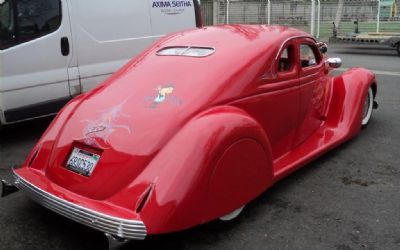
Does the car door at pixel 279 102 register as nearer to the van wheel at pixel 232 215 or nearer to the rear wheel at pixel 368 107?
the van wheel at pixel 232 215

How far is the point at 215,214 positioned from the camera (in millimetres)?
3383

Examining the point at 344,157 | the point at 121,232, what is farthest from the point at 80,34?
the point at 121,232

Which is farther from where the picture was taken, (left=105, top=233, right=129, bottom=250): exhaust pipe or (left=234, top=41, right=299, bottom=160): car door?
(left=234, top=41, right=299, bottom=160): car door

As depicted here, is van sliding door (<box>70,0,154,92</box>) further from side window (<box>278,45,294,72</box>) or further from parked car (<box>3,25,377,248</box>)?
side window (<box>278,45,294,72</box>)

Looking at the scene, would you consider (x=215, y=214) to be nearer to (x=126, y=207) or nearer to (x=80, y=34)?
(x=126, y=207)

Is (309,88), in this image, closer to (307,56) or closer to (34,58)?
(307,56)

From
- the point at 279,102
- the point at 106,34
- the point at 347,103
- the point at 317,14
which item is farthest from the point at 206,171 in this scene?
the point at 317,14

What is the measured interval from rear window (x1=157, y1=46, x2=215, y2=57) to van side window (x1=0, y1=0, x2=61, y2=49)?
2.17 meters

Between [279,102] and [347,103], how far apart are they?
59.9 inches

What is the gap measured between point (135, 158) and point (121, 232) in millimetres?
563

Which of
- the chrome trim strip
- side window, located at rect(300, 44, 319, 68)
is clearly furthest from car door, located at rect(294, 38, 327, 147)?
the chrome trim strip

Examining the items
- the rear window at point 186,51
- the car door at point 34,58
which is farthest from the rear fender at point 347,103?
the car door at point 34,58

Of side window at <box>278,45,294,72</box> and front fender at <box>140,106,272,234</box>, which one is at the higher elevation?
side window at <box>278,45,294,72</box>

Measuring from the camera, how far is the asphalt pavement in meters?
3.46
